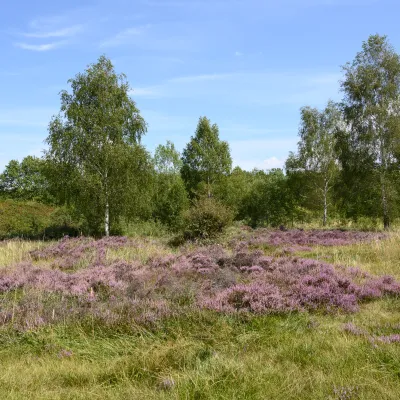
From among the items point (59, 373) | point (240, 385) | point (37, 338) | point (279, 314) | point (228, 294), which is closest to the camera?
point (240, 385)

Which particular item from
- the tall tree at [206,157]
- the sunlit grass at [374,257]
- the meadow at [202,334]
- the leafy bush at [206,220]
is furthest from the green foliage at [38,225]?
the sunlit grass at [374,257]

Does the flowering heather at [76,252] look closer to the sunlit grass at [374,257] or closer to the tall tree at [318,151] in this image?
the sunlit grass at [374,257]

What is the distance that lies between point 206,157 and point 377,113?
14.0 metres

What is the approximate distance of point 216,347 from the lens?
5.01 m

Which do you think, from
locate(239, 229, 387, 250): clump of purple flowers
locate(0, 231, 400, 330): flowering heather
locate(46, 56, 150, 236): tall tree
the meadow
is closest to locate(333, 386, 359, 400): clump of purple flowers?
the meadow

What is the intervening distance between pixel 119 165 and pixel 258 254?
43.0 feet

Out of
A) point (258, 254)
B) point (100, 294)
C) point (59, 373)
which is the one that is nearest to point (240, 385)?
point (59, 373)

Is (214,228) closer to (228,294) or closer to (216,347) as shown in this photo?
(228,294)

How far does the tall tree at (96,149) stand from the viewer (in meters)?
22.5

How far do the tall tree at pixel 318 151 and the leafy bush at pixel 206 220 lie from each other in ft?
49.6

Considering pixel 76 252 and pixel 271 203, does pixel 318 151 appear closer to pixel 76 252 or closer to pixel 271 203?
pixel 271 203

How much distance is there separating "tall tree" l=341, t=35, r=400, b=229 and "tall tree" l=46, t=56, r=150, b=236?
13.6 m

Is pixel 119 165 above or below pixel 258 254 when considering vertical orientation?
above

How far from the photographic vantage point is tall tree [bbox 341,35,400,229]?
81.0 ft
